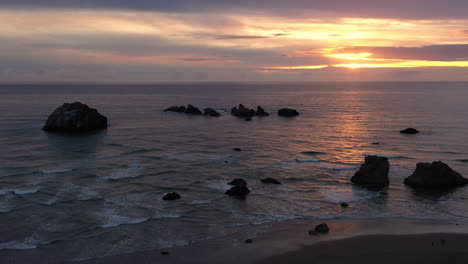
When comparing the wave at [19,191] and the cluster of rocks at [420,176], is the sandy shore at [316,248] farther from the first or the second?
the wave at [19,191]

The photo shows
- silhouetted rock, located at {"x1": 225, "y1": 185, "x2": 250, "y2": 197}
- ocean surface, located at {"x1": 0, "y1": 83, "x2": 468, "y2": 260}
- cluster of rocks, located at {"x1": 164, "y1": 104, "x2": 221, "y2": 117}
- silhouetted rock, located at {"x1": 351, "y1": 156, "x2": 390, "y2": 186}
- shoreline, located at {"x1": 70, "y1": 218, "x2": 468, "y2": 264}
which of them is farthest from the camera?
cluster of rocks, located at {"x1": 164, "y1": 104, "x2": 221, "y2": 117}

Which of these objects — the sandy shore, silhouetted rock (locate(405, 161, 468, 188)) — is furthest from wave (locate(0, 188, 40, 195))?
silhouetted rock (locate(405, 161, 468, 188))

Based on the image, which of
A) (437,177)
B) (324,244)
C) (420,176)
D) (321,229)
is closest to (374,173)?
(420,176)

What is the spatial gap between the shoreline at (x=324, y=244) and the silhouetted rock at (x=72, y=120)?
55.3 meters

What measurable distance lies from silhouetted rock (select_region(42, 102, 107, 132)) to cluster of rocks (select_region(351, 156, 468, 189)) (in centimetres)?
5322

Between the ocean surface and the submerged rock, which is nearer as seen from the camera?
the ocean surface

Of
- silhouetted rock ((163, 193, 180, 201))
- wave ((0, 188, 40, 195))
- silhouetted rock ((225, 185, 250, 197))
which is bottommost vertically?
wave ((0, 188, 40, 195))

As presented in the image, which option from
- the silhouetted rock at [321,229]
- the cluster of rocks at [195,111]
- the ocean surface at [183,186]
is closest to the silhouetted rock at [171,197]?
the ocean surface at [183,186]

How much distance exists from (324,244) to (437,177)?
1875 cm

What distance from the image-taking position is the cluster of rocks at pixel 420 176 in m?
37.1

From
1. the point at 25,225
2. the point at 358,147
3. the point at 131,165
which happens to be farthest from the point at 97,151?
the point at 358,147

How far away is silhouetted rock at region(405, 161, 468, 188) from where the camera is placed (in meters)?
37.1

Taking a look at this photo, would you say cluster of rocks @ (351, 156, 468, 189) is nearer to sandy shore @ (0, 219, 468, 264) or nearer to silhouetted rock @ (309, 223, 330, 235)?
sandy shore @ (0, 219, 468, 264)

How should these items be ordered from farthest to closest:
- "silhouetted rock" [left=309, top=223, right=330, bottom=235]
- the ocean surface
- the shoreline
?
the ocean surface
"silhouetted rock" [left=309, top=223, right=330, bottom=235]
the shoreline
